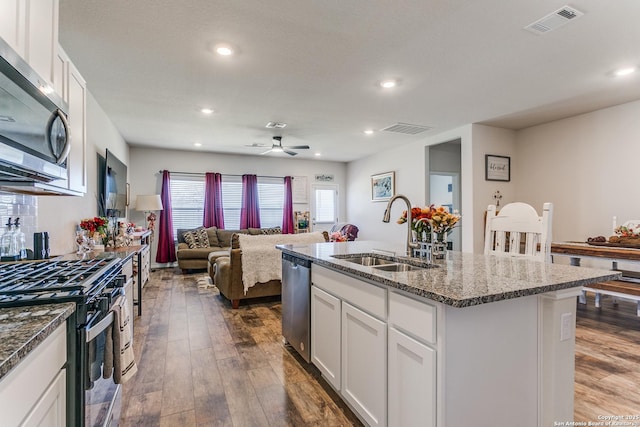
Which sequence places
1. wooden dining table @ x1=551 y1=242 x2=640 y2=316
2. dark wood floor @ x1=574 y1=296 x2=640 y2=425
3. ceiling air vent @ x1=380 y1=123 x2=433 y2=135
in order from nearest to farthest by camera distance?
dark wood floor @ x1=574 y1=296 x2=640 y2=425 → wooden dining table @ x1=551 y1=242 x2=640 y2=316 → ceiling air vent @ x1=380 y1=123 x2=433 y2=135

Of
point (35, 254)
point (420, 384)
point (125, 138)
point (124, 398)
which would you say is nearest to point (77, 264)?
point (35, 254)

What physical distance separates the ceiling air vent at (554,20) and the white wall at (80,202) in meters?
3.83

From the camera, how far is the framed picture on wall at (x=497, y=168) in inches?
204

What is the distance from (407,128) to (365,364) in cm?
435

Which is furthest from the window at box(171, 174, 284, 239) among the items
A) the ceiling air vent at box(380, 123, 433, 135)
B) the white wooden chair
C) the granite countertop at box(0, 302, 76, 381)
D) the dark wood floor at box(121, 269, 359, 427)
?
the granite countertop at box(0, 302, 76, 381)

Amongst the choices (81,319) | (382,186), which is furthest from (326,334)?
(382,186)

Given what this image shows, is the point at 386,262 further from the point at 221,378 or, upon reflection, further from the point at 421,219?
the point at 221,378

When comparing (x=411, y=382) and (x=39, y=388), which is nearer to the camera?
(x=39, y=388)

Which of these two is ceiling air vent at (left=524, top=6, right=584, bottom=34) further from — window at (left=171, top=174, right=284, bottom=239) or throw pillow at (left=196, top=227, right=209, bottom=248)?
window at (left=171, top=174, right=284, bottom=239)

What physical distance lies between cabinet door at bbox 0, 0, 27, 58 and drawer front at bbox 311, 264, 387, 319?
1766mm

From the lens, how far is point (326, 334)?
7.13ft

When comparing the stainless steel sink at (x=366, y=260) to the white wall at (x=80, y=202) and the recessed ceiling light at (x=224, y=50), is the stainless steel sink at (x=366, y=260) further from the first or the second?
the white wall at (x=80, y=202)

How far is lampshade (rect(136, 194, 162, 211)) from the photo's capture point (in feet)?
20.4

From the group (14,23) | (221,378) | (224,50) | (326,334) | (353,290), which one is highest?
(224,50)
